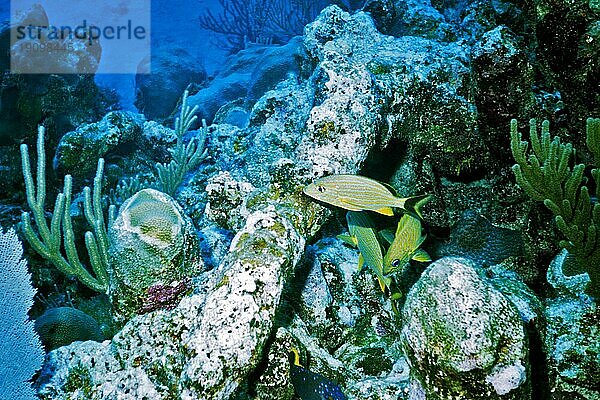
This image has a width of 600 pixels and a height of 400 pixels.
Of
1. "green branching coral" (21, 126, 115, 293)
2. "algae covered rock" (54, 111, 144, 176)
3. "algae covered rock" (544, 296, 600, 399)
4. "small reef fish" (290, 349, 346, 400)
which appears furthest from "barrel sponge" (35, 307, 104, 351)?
"algae covered rock" (54, 111, 144, 176)

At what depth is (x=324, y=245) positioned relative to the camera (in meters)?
3.31

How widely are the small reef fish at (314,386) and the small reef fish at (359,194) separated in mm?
867

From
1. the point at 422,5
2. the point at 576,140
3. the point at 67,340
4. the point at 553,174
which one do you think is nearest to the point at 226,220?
the point at 67,340

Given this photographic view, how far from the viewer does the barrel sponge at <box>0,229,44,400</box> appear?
1988mm

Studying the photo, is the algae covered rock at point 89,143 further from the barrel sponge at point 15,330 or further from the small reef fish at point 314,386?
the small reef fish at point 314,386

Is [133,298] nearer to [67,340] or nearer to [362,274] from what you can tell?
[67,340]

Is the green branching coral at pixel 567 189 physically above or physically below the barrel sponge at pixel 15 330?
above

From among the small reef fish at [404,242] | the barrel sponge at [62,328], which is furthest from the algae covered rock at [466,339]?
the barrel sponge at [62,328]

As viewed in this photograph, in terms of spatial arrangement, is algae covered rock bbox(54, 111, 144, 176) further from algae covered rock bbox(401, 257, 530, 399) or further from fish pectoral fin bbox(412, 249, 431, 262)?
algae covered rock bbox(401, 257, 530, 399)

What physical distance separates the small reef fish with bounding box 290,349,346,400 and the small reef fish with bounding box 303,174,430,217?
867 mm

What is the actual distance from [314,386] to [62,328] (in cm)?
181

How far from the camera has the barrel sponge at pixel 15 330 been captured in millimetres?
1988

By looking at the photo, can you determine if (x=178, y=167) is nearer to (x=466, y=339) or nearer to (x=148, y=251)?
(x=148, y=251)

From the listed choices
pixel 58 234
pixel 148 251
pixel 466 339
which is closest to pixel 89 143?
pixel 58 234
